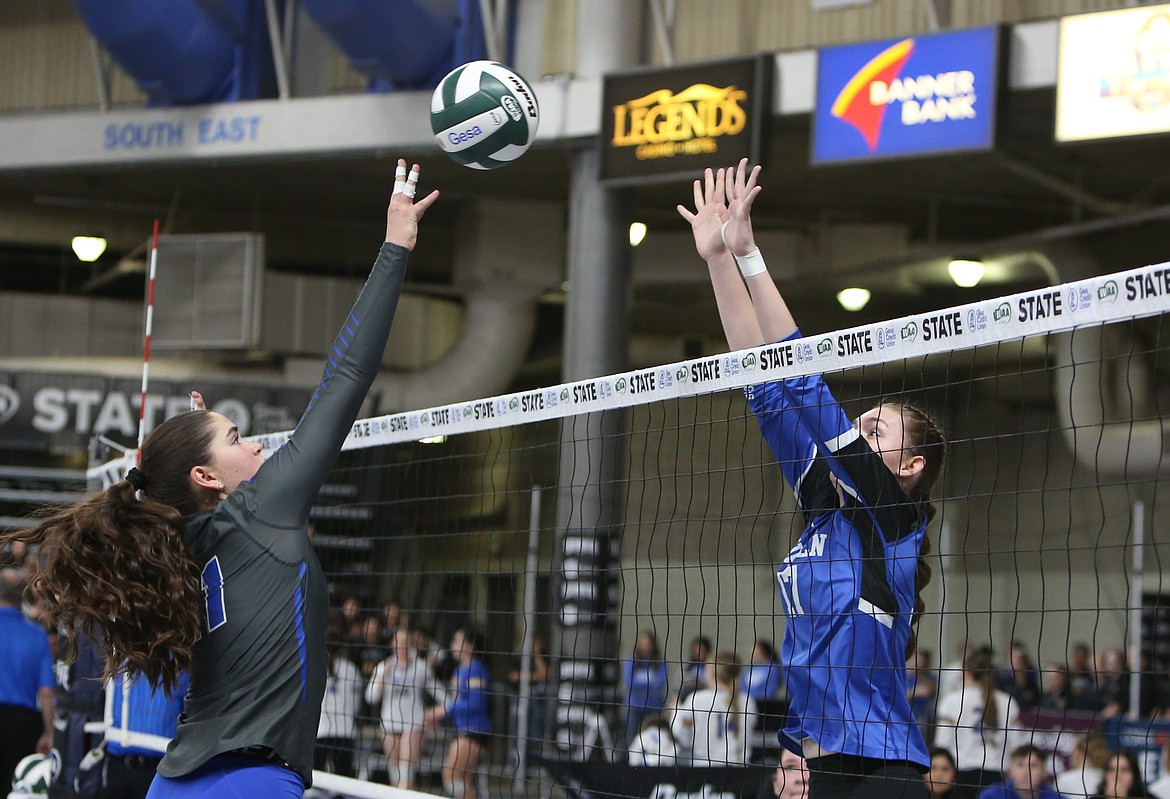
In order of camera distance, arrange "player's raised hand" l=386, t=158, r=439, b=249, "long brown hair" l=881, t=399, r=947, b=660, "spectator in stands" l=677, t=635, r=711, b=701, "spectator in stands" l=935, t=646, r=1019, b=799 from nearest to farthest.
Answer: "player's raised hand" l=386, t=158, r=439, b=249 → "long brown hair" l=881, t=399, r=947, b=660 → "spectator in stands" l=677, t=635, r=711, b=701 → "spectator in stands" l=935, t=646, r=1019, b=799

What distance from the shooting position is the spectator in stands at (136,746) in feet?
21.1

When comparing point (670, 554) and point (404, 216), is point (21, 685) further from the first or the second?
point (670, 554)

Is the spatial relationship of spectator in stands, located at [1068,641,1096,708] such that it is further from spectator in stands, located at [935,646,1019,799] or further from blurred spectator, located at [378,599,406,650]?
blurred spectator, located at [378,599,406,650]

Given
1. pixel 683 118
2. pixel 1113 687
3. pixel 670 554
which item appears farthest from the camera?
pixel 670 554

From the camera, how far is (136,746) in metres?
6.37

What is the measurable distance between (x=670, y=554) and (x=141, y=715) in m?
9.66

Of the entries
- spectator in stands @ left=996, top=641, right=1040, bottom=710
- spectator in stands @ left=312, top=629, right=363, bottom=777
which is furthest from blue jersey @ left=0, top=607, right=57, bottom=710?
spectator in stands @ left=996, top=641, right=1040, bottom=710

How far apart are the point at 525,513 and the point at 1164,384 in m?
7.51

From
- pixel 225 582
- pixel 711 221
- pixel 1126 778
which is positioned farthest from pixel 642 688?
pixel 225 582

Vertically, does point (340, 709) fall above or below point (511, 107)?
below

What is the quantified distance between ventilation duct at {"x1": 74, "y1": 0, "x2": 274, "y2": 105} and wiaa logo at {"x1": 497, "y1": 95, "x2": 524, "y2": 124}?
→ 29.4ft

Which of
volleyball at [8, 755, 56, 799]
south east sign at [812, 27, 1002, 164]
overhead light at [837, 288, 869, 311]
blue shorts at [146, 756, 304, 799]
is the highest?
south east sign at [812, 27, 1002, 164]

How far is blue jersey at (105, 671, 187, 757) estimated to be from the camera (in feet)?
21.2

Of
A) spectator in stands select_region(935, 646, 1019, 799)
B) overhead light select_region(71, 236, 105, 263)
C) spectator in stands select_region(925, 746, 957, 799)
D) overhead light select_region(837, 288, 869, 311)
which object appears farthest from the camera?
overhead light select_region(71, 236, 105, 263)
